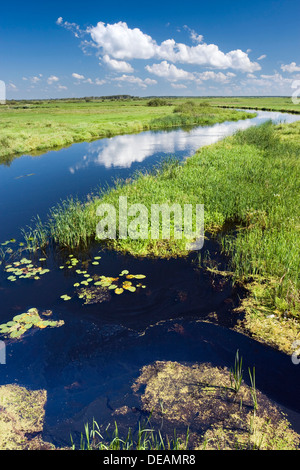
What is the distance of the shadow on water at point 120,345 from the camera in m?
4.49

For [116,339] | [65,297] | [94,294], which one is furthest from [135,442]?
[65,297]

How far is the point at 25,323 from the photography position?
627 centimetres

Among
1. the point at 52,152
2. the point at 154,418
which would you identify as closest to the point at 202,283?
the point at 154,418

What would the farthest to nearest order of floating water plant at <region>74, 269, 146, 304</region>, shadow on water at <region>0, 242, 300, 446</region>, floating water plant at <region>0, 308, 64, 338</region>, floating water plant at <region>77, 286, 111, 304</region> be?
floating water plant at <region>74, 269, 146, 304</region>, floating water plant at <region>77, 286, 111, 304</region>, floating water plant at <region>0, 308, 64, 338</region>, shadow on water at <region>0, 242, 300, 446</region>

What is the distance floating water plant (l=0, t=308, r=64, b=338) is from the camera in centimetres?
599

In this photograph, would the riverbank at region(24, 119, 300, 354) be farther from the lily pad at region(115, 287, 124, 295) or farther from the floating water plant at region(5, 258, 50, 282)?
the lily pad at region(115, 287, 124, 295)

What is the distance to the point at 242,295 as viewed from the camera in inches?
272

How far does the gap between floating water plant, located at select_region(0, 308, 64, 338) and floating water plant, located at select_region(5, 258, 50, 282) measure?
1.63 meters

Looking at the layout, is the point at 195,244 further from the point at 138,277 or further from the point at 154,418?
the point at 154,418

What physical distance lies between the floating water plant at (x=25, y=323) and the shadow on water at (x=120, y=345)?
0.57 feet

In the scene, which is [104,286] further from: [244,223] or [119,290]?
[244,223]

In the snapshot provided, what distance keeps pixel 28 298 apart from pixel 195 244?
17.8 feet

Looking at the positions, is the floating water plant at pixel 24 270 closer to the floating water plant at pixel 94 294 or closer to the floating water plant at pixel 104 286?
the floating water plant at pixel 104 286

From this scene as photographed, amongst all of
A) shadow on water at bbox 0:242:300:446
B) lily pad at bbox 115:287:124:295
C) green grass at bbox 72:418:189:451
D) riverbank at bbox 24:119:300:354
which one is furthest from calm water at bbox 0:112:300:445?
riverbank at bbox 24:119:300:354
